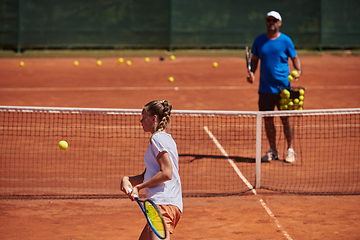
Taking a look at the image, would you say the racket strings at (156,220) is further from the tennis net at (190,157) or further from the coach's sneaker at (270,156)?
the coach's sneaker at (270,156)

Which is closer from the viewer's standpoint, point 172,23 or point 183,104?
point 183,104

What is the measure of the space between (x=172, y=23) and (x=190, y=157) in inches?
461

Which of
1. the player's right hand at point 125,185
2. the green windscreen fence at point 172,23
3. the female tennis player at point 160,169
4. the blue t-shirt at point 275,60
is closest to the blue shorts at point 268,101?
the blue t-shirt at point 275,60

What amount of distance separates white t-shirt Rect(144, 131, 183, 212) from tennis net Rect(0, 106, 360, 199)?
114 inches

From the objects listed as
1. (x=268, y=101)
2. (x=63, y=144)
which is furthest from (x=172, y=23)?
(x=63, y=144)

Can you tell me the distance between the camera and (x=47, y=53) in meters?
18.1

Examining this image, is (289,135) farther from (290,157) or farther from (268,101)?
(268,101)

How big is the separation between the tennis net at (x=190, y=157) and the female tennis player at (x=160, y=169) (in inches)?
114

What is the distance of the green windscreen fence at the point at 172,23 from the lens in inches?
700

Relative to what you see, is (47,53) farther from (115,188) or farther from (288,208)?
(288,208)

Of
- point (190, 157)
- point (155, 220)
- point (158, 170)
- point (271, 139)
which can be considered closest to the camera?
point (155, 220)

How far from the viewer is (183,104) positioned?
1177 cm

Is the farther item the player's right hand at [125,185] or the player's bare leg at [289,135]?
the player's bare leg at [289,135]

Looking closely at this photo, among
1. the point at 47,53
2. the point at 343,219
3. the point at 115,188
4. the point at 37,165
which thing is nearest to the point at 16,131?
the point at 37,165
